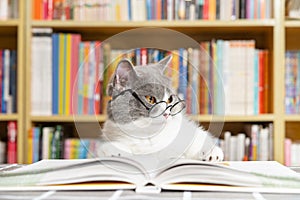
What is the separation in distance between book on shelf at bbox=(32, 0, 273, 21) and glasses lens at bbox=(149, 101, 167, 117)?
977 millimetres

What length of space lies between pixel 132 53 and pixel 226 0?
917 millimetres

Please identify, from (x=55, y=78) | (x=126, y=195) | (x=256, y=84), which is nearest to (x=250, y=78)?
(x=256, y=84)

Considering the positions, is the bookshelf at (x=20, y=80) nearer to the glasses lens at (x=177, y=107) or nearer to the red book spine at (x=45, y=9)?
the red book spine at (x=45, y=9)

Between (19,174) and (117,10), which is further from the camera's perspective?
(117,10)

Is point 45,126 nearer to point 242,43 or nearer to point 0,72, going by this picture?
point 0,72

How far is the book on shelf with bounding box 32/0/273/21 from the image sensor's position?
1693mm

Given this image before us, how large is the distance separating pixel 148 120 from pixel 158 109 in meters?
0.03

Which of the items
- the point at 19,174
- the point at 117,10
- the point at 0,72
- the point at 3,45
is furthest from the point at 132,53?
the point at 3,45

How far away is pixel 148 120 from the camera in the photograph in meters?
0.77

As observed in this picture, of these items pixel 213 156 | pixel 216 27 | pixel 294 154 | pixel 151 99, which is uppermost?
pixel 216 27

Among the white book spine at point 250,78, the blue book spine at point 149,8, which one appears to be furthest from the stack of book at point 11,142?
the white book spine at point 250,78

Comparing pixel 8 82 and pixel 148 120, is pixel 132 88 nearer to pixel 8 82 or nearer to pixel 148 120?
pixel 148 120

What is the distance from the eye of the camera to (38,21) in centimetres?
167

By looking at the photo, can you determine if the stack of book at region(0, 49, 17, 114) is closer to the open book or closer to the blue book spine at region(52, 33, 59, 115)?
the blue book spine at region(52, 33, 59, 115)
